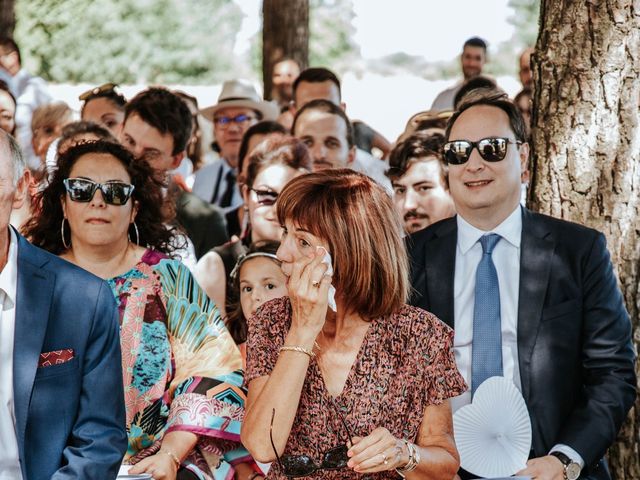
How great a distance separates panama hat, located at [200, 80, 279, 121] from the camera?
995 centimetres

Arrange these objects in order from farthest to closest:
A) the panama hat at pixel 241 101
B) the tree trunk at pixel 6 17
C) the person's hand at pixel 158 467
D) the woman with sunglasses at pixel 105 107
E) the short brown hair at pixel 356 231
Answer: the tree trunk at pixel 6 17 < the panama hat at pixel 241 101 < the woman with sunglasses at pixel 105 107 < the person's hand at pixel 158 467 < the short brown hair at pixel 356 231

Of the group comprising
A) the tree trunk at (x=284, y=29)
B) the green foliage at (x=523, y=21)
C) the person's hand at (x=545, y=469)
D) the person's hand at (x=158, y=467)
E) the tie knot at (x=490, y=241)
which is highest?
the green foliage at (x=523, y=21)

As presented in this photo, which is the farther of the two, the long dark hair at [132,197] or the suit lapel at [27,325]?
the long dark hair at [132,197]

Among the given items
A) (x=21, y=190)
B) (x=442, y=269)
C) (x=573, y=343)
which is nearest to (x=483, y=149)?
(x=442, y=269)

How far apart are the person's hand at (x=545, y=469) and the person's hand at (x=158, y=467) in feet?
4.30

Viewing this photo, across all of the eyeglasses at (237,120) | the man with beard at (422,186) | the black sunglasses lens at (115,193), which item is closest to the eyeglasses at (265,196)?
the man with beard at (422,186)

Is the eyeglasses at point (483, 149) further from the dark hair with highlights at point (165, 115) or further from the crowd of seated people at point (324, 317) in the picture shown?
the dark hair with highlights at point (165, 115)

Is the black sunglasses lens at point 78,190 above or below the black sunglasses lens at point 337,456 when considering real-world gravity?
above

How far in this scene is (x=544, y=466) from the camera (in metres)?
3.98

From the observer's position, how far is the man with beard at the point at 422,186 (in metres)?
5.90

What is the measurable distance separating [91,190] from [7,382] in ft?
5.35

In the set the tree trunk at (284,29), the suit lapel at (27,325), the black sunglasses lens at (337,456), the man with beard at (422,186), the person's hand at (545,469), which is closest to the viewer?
the suit lapel at (27,325)

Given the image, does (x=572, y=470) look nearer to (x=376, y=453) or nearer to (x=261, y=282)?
(x=376, y=453)

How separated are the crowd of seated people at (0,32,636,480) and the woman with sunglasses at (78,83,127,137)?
2.17 metres
